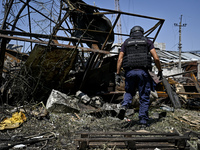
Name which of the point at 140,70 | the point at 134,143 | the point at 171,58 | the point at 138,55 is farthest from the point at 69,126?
the point at 171,58

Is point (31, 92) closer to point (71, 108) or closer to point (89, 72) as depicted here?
point (71, 108)

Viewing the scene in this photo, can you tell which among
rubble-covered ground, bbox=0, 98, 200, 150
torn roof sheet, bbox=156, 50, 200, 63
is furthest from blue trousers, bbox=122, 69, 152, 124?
torn roof sheet, bbox=156, 50, 200, 63

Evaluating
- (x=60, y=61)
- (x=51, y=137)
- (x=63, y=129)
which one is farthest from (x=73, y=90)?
(x=51, y=137)

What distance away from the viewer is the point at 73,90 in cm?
557

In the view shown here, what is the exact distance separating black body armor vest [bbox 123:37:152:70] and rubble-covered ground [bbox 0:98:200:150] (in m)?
1.18

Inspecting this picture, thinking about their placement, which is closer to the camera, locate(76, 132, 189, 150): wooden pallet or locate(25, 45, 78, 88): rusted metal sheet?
locate(76, 132, 189, 150): wooden pallet

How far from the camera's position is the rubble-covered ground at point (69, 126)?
255 cm

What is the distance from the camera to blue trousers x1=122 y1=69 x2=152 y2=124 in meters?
3.37

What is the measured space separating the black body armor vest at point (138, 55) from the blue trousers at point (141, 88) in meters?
0.12

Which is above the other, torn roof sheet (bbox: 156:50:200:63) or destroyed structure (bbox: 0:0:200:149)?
torn roof sheet (bbox: 156:50:200:63)

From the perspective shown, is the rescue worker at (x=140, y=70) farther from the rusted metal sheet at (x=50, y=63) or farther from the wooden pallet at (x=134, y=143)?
the rusted metal sheet at (x=50, y=63)

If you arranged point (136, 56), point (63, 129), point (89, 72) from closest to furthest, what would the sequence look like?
point (63, 129), point (136, 56), point (89, 72)

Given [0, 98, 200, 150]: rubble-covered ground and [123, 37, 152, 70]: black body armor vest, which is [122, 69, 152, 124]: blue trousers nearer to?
[123, 37, 152, 70]: black body armor vest

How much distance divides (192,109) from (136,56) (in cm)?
364
